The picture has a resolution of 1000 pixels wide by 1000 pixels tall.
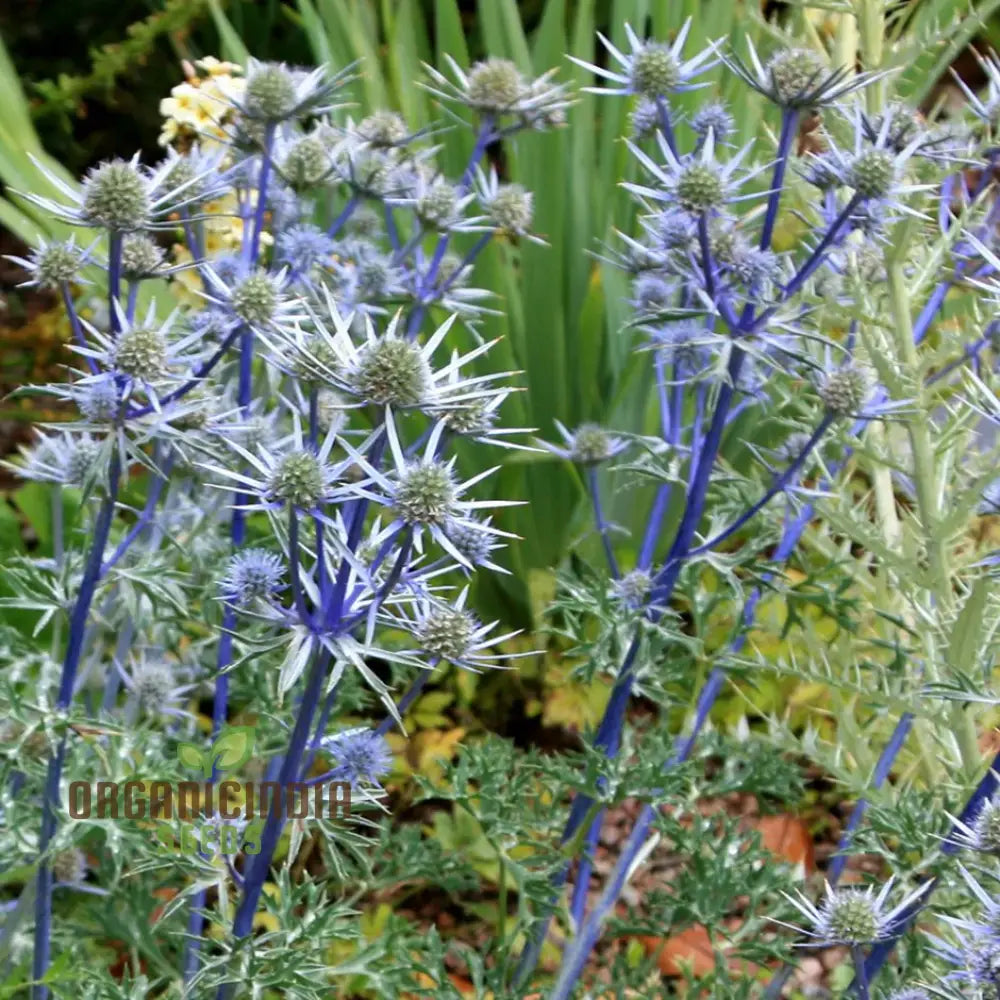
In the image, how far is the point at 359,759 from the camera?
107 cm

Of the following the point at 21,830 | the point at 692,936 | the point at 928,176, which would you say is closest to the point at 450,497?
the point at 21,830

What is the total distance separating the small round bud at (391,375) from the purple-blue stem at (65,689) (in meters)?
0.31

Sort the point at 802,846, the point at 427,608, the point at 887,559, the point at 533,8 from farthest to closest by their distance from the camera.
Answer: the point at 533,8 < the point at 802,846 < the point at 887,559 < the point at 427,608

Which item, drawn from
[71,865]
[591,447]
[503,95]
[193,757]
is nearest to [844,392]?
[591,447]

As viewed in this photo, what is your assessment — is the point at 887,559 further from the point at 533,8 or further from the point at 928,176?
the point at 533,8

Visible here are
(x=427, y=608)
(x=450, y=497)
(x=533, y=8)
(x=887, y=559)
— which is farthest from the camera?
(x=533, y=8)

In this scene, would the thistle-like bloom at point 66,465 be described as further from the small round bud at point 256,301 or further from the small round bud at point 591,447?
the small round bud at point 591,447

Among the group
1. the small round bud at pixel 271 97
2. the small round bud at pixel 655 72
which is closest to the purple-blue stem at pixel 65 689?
the small round bud at pixel 271 97

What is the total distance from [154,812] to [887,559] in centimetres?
82

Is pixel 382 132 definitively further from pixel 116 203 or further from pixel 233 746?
pixel 233 746

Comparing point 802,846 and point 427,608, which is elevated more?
point 427,608

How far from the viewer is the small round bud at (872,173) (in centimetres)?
110

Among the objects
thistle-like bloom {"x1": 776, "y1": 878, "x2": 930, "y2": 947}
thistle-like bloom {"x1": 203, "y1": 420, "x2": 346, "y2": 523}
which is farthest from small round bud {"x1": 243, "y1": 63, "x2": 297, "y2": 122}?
thistle-like bloom {"x1": 776, "y1": 878, "x2": 930, "y2": 947}

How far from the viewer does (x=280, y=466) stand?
2.82 feet
